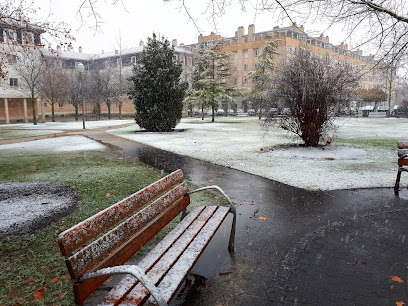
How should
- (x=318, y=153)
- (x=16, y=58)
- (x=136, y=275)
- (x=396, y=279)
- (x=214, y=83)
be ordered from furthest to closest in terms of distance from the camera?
(x=214, y=83), (x=318, y=153), (x=16, y=58), (x=396, y=279), (x=136, y=275)

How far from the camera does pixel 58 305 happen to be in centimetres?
290

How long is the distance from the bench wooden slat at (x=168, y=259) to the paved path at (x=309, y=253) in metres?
0.45

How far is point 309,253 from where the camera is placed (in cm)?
395

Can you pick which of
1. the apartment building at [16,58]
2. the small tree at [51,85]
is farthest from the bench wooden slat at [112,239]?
the small tree at [51,85]

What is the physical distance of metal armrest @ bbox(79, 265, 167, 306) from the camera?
2.04m

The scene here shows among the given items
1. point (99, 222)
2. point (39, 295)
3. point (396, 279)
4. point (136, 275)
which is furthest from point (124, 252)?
point (396, 279)

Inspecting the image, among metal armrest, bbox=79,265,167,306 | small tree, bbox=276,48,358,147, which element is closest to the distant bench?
small tree, bbox=276,48,358,147

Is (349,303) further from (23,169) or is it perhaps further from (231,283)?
(23,169)

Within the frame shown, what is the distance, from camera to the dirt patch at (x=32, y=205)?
16.1 feet

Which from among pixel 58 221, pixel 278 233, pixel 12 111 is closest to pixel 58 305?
pixel 58 221

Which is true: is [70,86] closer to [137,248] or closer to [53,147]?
[53,147]

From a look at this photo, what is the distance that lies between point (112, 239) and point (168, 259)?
0.58 m

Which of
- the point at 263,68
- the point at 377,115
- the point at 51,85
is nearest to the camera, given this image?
the point at 51,85

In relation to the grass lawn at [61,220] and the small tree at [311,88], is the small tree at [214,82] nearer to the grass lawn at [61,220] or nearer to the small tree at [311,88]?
the small tree at [311,88]
